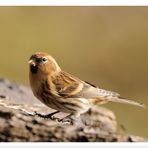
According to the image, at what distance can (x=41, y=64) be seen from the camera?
182 inches

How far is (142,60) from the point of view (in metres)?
5.49

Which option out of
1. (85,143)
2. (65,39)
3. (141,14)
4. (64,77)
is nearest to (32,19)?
(65,39)

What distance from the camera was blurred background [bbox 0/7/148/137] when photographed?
5.41m

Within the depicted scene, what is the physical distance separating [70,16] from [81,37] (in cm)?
20

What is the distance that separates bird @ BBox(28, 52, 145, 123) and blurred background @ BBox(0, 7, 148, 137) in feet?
2.36

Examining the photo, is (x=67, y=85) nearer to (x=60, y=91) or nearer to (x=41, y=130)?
(x=60, y=91)

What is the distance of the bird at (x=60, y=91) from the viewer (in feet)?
14.9

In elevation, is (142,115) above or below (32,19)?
below

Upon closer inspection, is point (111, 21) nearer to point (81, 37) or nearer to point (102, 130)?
point (81, 37)

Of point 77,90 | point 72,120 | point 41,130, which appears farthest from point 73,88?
point 41,130

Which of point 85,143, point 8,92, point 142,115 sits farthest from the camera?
point 142,115
